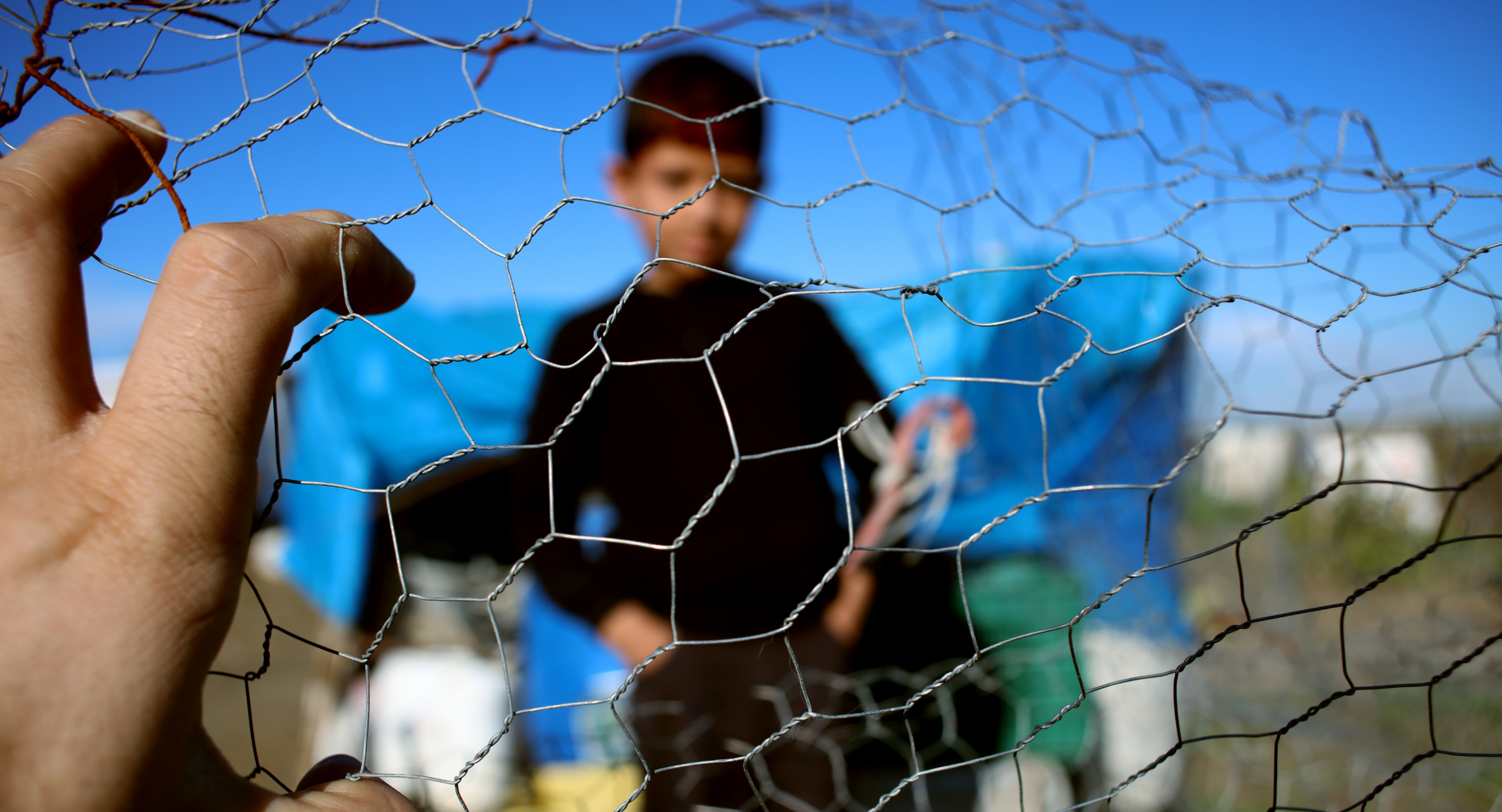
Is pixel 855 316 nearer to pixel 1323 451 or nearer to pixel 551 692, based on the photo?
pixel 1323 451

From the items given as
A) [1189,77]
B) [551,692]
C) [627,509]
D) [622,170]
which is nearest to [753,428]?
[627,509]

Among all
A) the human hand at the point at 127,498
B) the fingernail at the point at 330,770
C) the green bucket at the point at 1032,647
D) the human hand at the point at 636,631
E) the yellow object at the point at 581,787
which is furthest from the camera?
the green bucket at the point at 1032,647

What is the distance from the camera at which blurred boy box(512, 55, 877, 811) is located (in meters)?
0.85

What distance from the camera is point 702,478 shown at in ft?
2.91

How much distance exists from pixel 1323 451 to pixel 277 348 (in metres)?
1.67

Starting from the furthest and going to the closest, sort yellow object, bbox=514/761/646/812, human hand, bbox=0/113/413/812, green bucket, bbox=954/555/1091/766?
1. green bucket, bbox=954/555/1091/766
2. yellow object, bbox=514/761/646/812
3. human hand, bbox=0/113/413/812

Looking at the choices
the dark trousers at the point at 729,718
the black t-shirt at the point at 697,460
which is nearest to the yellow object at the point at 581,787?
the dark trousers at the point at 729,718

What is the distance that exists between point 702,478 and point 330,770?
557mm

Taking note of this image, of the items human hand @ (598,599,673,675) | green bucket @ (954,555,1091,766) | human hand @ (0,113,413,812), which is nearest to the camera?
human hand @ (0,113,413,812)

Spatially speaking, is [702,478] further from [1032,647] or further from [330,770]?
[1032,647]

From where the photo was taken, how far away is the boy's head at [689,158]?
903 mm

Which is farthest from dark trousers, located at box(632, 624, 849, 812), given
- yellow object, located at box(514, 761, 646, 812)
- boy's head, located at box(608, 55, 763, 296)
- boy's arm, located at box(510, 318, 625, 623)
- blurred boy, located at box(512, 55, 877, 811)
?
boy's head, located at box(608, 55, 763, 296)

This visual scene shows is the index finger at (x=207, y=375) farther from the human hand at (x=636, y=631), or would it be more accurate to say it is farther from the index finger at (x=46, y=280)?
the human hand at (x=636, y=631)

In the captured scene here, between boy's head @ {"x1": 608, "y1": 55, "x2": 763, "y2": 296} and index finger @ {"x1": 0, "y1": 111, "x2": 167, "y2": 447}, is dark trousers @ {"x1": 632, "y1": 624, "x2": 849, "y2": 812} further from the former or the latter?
index finger @ {"x1": 0, "y1": 111, "x2": 167, "y2": 447}
